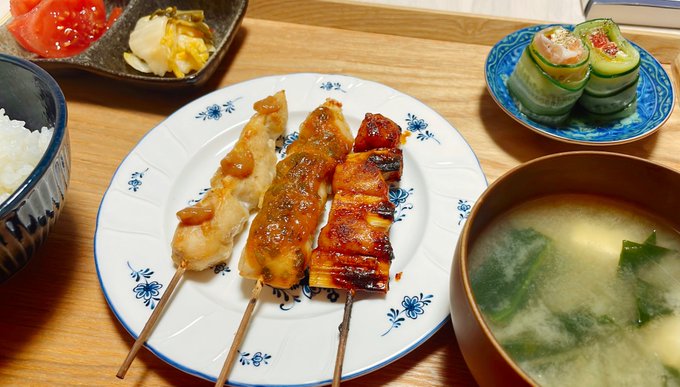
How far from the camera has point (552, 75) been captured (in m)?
2.20

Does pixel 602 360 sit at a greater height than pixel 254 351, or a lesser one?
greater

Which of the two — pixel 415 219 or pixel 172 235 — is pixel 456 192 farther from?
pixel 172 235

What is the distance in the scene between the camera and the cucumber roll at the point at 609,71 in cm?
221

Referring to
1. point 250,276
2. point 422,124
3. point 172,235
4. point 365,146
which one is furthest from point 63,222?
point 422,124

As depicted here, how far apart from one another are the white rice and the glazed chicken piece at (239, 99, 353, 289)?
2.70 feet

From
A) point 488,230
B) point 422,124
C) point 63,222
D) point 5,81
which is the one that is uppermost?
point 5,81

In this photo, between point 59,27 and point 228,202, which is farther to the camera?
point 59,27

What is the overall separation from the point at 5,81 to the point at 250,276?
49.1 inches

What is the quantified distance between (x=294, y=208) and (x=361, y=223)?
264mm

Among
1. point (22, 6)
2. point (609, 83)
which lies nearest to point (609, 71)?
point (609, 83)

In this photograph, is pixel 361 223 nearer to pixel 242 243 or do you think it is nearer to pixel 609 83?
pixel 242 243

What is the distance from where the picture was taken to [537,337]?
1.32 m

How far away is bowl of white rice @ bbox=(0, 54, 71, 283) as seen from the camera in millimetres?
1547

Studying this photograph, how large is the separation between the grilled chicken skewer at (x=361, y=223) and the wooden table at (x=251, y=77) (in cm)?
30
